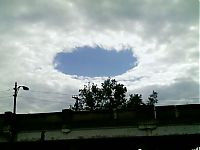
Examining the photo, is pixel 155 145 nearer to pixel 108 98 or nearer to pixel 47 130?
pixel 47 130

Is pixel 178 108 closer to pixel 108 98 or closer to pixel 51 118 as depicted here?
pixel 51 118

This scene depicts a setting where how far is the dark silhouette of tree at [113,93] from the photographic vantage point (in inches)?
2244

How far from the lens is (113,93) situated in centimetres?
5853

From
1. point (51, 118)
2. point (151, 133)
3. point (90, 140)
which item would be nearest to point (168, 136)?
point (151, 133)

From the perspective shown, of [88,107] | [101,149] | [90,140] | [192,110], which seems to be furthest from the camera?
[88,107]

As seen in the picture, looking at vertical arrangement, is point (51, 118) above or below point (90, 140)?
above

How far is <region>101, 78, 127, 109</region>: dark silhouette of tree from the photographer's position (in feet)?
187

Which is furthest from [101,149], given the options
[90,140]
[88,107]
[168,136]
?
[88,107]

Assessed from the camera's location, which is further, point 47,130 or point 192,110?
point 47,130

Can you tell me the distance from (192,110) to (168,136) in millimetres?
1799

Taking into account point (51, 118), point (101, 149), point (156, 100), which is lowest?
point (101, 149)

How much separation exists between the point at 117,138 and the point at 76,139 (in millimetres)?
2188

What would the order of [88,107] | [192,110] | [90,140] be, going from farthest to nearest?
1. [88,107]
2. [90,140]
3. [192,110]

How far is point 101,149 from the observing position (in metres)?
23.2
